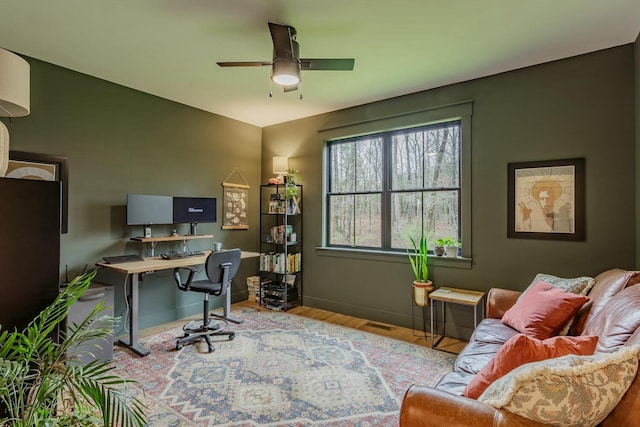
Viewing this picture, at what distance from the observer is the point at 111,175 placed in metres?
3.49

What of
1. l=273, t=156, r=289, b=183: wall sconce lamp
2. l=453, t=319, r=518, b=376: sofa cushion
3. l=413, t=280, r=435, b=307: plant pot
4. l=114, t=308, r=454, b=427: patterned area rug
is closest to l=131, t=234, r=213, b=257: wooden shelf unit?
l=114, t=308, r=454, b=427: patterned area rug

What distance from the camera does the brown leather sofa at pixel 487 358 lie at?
1074 mm

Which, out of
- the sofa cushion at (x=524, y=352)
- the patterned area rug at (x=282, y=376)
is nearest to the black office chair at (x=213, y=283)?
→ the patterned area rug at (x=282, y=376)

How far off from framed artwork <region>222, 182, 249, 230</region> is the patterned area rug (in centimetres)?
157

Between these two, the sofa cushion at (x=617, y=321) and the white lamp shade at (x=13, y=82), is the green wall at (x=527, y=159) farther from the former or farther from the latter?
the white lamp shade at (x=13, y=82)

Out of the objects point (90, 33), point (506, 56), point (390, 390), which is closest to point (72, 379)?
point (390, 390)

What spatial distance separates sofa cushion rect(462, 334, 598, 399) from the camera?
1.27m

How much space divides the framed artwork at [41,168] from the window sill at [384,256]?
285 cm

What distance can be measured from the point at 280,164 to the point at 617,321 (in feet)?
12.7

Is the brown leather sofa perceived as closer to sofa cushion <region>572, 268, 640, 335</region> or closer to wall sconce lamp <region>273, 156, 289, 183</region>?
sofa cushion <region>572, 268, 640, 335</region>

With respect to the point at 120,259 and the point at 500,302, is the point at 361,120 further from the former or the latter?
the point at 120,259

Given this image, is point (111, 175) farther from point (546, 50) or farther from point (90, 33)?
point (546, 50)

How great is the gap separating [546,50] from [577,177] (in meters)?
1.10

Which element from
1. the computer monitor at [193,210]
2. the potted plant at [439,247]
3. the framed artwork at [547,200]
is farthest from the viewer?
the computer monitor at [193,210]
